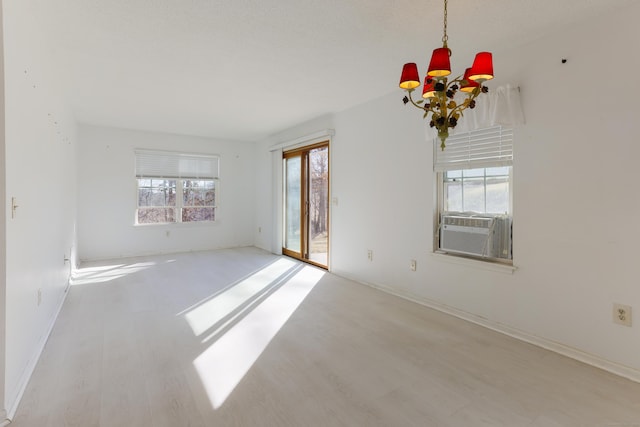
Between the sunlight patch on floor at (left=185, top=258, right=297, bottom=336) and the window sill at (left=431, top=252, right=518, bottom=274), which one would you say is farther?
the sunlight patch on floor at (left=185, top=258, right=297, bottom=336)

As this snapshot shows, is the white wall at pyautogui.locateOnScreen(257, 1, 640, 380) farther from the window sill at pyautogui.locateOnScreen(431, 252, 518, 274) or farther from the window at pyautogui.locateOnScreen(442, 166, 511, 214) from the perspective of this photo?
the window at pyautogui.locateOnScreen(442, 166, 511, 214)

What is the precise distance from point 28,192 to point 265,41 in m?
2.04

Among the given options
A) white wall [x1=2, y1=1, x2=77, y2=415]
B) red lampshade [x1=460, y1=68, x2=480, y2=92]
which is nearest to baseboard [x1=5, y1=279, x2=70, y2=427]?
white wall [x1=2, y1=1, x2=77, y2=415]

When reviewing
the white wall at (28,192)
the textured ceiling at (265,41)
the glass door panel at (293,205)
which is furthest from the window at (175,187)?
the white wall at (28,192)

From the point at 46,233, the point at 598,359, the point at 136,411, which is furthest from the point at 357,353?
the point at 46,233

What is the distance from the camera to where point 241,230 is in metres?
7.42

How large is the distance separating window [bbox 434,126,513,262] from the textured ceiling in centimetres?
82

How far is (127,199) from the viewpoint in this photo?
20.1 ft

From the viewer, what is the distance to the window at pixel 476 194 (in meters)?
2.93

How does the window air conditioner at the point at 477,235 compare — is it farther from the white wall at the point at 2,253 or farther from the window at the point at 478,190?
the white wall at the point at 2,253

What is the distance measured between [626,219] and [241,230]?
6520 millimetres

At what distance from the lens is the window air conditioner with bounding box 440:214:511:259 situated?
2.96m

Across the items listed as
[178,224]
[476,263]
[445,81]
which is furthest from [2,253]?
[178,224]

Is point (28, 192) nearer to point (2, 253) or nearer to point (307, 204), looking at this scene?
point (2, 253)
